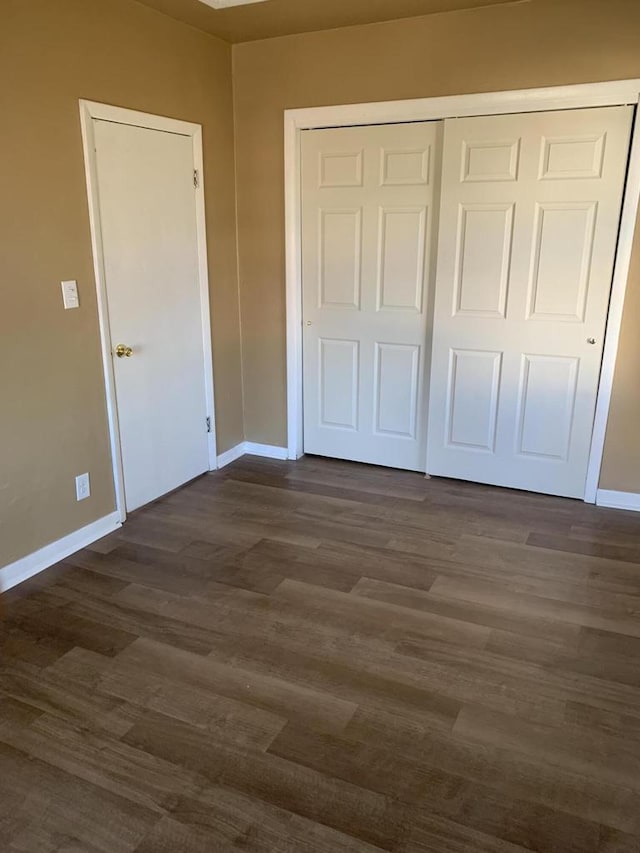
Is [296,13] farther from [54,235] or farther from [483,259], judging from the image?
[54,235]

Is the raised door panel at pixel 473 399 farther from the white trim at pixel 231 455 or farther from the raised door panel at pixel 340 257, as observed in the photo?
the white trim at pixel 231 455

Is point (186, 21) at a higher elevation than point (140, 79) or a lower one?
higher

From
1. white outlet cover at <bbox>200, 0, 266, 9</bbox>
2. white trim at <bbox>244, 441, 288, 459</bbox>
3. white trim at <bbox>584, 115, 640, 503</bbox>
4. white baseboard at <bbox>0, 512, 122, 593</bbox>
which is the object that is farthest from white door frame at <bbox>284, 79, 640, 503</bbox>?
white baseboard at <bbox>0, 512, 122, 593</bbox>

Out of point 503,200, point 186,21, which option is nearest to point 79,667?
point 503,200

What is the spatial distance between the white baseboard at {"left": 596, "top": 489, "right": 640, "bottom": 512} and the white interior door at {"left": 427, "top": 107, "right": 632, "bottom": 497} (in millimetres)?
111

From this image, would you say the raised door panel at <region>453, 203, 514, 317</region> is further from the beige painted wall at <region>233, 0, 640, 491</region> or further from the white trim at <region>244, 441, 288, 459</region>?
the white trim at <region>244, 441, 288, 459</region>

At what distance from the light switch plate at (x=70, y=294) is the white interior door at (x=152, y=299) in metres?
0.22

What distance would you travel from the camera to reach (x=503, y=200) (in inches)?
132

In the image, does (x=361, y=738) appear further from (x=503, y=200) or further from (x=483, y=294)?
(x=503, y=200)

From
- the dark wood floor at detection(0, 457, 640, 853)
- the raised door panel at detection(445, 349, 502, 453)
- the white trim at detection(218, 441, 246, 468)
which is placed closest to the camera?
the dark wood floor at detection(0, 457, 640, 853)

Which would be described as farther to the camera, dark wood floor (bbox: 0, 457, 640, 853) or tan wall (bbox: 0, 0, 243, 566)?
tan wall (bbox: 0, 0, 243, 566)

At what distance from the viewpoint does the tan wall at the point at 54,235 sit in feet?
8.43

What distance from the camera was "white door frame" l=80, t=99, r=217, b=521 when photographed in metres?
2.89

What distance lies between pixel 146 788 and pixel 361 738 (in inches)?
25.0
